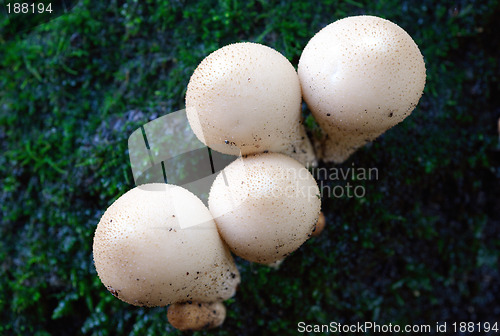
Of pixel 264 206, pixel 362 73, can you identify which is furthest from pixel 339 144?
pixel 264 206

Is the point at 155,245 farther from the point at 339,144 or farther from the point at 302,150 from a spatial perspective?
the point at 339,144

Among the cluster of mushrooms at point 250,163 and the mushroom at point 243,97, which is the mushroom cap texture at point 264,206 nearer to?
the cluster of mushrooms at point 250,163

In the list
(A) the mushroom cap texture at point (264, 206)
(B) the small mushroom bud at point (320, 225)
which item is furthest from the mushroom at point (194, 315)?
(B) the small mushroom bud at point (320, 225)

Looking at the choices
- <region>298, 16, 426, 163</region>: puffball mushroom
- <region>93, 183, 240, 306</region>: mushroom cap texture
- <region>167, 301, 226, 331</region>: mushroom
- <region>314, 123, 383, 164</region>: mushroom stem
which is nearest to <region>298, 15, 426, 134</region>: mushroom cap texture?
<region>298, 16, 426, 163</region>: puffball mushroom

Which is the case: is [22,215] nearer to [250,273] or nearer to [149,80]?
[149,80]

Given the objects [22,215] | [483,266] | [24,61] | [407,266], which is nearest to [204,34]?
[24,61]

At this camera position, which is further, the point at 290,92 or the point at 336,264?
the point at 336,264
